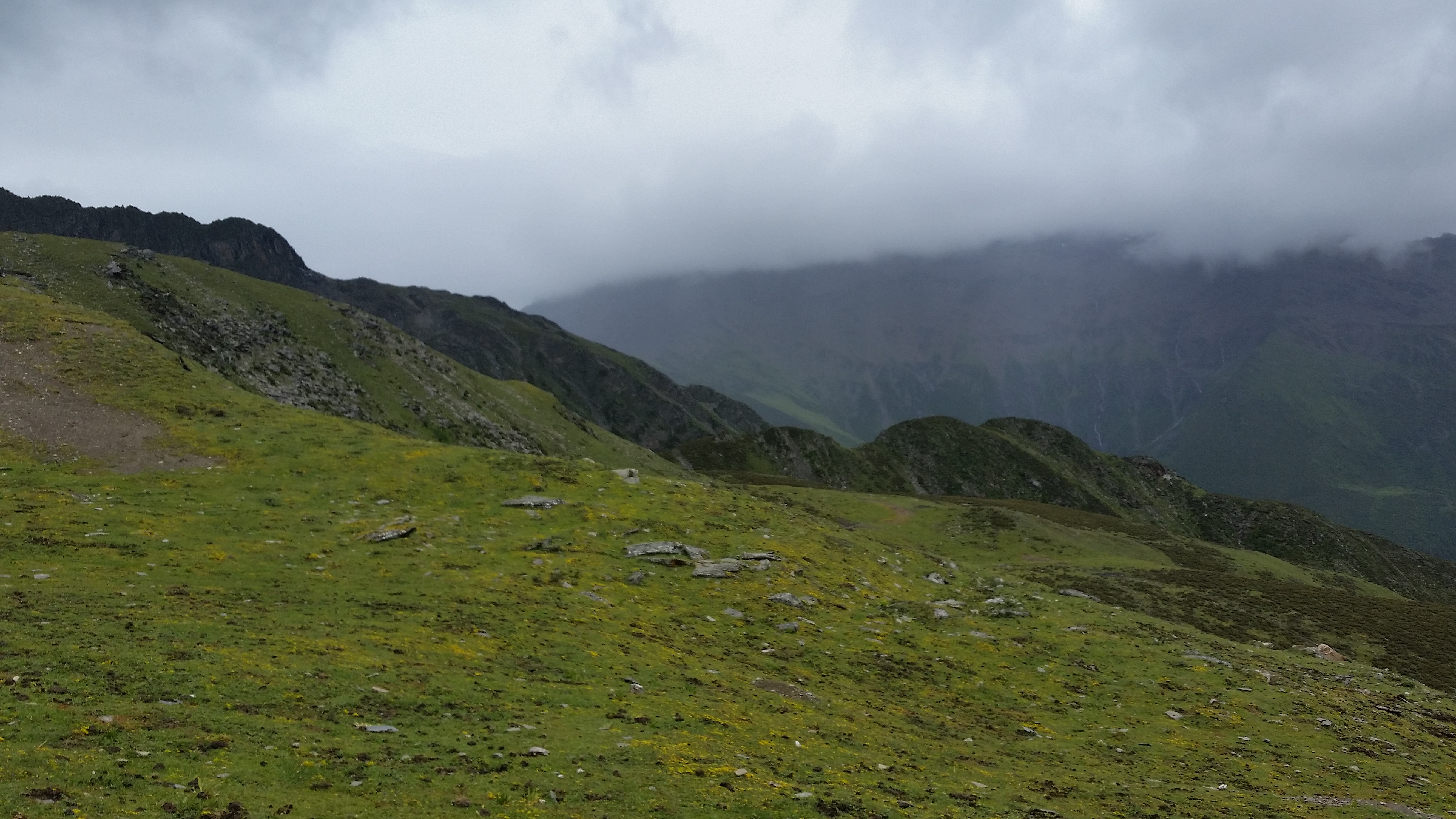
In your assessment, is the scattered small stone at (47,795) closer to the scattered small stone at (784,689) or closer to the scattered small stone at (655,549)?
the scattered small stone at (784,689)

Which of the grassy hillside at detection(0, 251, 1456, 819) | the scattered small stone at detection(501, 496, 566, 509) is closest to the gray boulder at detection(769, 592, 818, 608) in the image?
the grassy hillside at detection(0, 251, 1456, 819)

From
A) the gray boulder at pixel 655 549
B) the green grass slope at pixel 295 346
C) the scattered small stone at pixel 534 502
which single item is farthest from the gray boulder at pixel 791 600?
the green grass slope at pixel 295 346

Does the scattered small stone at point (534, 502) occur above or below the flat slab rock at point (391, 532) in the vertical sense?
above

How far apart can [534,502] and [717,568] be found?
13190mm

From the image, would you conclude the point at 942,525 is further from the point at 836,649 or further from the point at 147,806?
the point at 147,806

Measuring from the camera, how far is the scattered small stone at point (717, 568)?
138 ft

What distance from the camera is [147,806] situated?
14203 mm

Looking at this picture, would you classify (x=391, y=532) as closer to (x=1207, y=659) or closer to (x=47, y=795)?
(x=47, y=795)

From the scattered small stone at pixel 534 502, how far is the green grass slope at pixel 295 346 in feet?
117

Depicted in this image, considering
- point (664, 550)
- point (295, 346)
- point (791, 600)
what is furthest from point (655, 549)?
point (295, 346)

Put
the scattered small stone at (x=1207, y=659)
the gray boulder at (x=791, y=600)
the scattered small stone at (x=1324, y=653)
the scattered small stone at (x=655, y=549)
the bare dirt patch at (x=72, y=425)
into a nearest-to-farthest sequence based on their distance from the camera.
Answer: the scattered small stone at (x=1207, y=659) < the gray boulder at (x=791, y=600) < the scattered small stone at (x=655, y=549) < the bare dirt patch at (x=72, y=425) < the scattered small stone at (x=1324, y=653)

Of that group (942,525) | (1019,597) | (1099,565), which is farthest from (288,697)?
(942,525)

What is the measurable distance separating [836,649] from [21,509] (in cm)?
3706

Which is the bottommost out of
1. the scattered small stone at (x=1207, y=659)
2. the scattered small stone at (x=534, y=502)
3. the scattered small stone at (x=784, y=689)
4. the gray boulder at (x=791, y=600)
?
the scattered small stone at (x=784, y=689)
